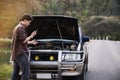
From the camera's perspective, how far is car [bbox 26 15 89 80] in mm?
11859

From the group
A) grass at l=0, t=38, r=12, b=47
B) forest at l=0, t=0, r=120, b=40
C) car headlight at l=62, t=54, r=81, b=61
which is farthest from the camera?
forest at l=0, t=0, r=120, b=40

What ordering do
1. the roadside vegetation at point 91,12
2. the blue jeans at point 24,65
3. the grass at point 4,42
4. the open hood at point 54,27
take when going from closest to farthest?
1. the blue jeans at point 24,65
2. the open hood at point 54,27
3. the grass at point 4,42
4. the roadside vegetation at point 91,12

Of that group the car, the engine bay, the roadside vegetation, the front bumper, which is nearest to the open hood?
the car

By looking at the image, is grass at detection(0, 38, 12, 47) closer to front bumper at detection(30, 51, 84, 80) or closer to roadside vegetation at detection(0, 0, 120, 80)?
roadside vegetation at detection(0, 0, 120, 80)

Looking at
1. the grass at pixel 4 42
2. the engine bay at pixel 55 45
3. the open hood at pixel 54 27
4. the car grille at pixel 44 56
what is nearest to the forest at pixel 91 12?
the grass at pixel 4 42

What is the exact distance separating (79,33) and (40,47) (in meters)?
1.32

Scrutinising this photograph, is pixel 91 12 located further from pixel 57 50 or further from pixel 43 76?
pixel 43 76

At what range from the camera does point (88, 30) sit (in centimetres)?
6738

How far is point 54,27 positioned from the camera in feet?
47.1

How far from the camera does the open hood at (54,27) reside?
543 inches

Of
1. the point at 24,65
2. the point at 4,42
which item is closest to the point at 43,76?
the point at 24,65

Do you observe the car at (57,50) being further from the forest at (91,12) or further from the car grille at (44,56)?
the forest at (91,12)

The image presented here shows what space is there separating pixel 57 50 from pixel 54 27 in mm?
2319

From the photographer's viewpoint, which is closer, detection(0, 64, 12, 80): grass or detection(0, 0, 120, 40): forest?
detection(0, 64, 12, 80): grass
